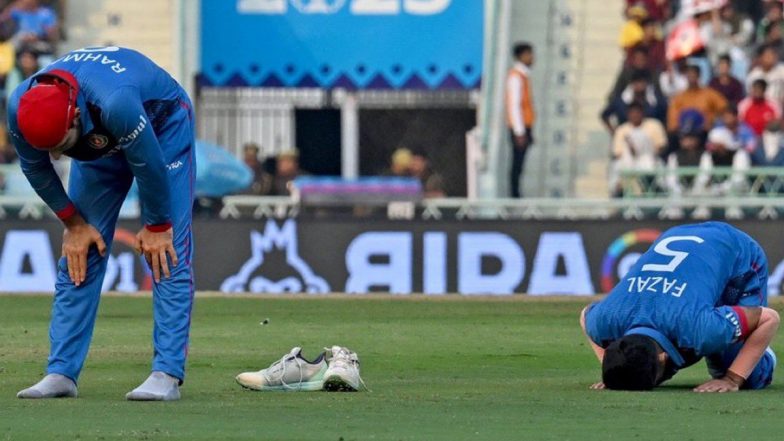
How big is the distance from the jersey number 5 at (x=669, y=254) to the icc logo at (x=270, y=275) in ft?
34.1

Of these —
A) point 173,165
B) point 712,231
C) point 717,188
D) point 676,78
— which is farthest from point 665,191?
point 173,165

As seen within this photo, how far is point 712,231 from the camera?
941 cm

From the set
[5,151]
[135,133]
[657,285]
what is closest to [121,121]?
[135,133]

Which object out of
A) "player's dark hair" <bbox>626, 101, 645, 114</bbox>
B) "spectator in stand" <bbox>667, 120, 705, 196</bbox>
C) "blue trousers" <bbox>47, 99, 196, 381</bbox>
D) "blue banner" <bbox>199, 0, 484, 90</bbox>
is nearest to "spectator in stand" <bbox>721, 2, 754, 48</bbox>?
"spectator in stand" <bbox>667, 120, 705, 196</bbox>

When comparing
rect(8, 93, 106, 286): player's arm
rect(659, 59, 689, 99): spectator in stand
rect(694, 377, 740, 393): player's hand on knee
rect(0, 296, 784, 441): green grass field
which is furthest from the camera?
rect(659, 59, 689, 99): spectator in stand

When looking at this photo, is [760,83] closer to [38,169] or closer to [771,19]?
[771,19]

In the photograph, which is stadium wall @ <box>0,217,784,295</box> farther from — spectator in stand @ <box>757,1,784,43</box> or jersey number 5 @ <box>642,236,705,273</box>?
jersey number 5 @ <box>642,236,705,273</box>

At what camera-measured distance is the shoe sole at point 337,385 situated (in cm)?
890

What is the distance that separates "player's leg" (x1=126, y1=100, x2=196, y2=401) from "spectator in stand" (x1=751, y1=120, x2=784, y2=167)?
47.3 ft

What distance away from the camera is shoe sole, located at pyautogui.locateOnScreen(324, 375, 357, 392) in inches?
350

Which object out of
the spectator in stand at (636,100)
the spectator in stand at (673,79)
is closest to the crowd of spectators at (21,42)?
the spectator in stand at (636,100)

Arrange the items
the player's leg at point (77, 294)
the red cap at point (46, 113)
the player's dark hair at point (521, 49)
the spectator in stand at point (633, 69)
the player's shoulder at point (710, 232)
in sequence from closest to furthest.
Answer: the red cap at point (46, 113), the player's leg at point (77, 294), the player's shoulder at point (710, 232), the player's dark hair at point (521, 49), the spectator in stand at point (633, 69)

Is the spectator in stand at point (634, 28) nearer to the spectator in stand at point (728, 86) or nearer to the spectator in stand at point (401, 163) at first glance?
the spectator in stand at point (728, 86)

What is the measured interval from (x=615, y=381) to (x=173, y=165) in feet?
8.03
